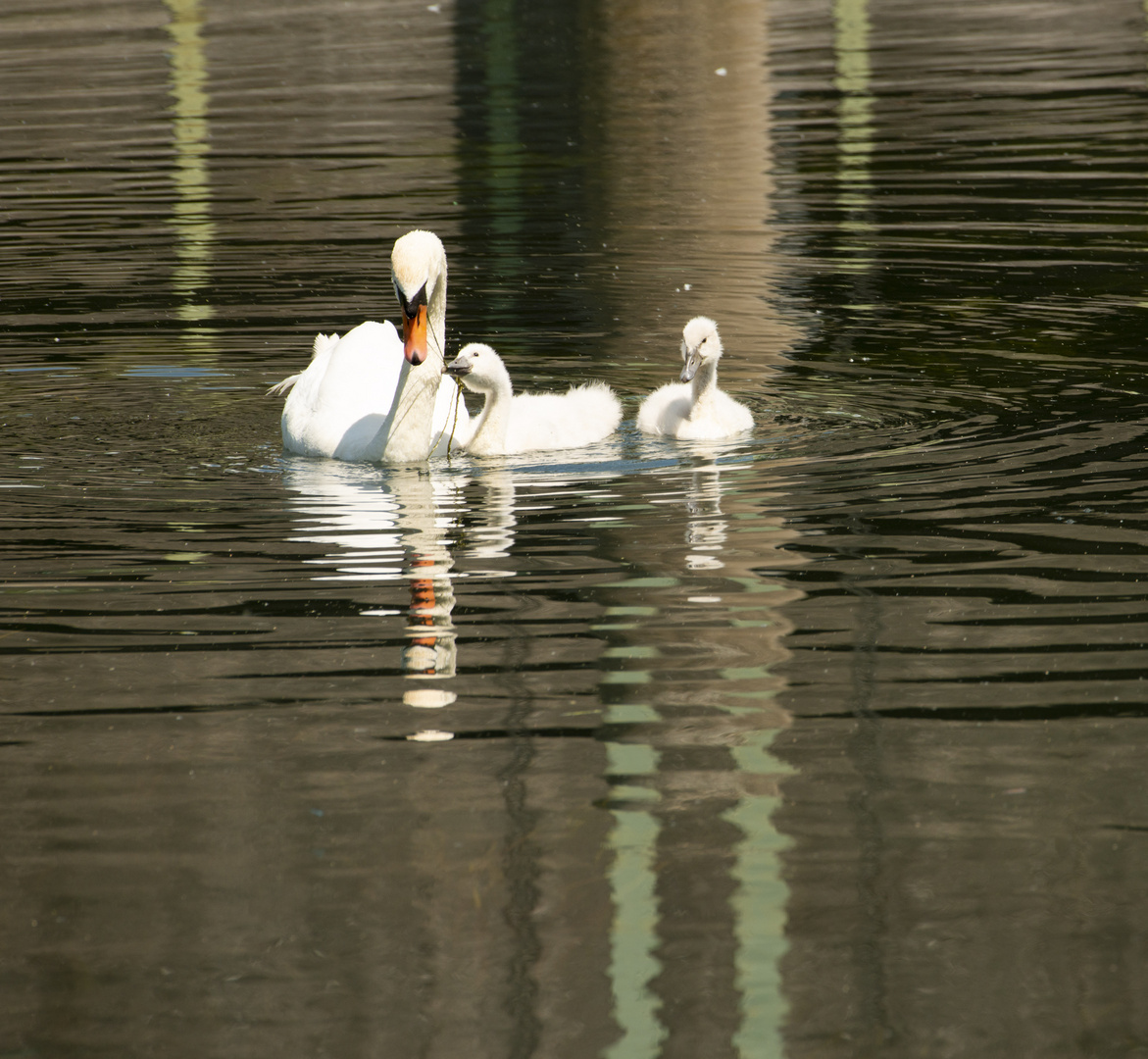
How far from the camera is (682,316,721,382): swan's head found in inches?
391

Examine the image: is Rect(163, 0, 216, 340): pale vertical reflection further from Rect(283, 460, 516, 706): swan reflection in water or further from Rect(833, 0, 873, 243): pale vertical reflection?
Rect(833, 0, 873, 243): pale vertical reflection

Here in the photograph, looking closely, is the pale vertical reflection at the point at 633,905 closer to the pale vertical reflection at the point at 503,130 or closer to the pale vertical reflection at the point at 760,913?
the pale vertical reflection at the point at 760,913

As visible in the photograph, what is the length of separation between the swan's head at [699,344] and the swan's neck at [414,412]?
4.09 ft

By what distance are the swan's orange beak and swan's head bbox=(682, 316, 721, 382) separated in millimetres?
1478

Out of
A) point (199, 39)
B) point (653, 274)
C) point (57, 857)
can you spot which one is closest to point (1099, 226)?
point (653, 274)

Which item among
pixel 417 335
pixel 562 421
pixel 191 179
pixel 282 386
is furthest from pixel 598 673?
pixel 191 179

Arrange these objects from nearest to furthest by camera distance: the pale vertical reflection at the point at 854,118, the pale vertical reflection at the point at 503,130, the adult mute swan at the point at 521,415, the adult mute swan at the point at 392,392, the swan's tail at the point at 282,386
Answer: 1. the adult mute swan at the point at 392,392
2. the adult mute swan at the point at 521,415
3. the swan's tail at the point at 282,386
4. the pale vertical reflection at the point at 854,118
5. the pale vertical reflection at the point at 503,130

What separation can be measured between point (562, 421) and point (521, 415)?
0.79 feet

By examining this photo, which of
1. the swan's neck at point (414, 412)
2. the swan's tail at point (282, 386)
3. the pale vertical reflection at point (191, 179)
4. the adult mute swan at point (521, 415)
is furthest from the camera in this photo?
the pale vertical reflection at point (191, 179)

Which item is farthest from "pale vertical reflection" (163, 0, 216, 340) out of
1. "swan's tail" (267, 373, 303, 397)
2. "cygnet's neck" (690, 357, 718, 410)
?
"cygnet's neck" (690, 357, 718, 410)

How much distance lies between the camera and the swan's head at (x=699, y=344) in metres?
9.92

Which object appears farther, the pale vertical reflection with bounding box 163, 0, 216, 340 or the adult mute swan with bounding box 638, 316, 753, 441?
the pale vertical reflection with bounding box 163, 0, 216, 340

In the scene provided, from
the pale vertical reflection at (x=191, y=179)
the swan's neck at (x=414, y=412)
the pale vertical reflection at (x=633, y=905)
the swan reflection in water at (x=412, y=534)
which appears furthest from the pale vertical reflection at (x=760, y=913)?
the pale vertical reflection at (x=191, y=179)

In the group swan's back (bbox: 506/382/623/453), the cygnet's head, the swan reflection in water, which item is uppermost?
the cygnet's head
